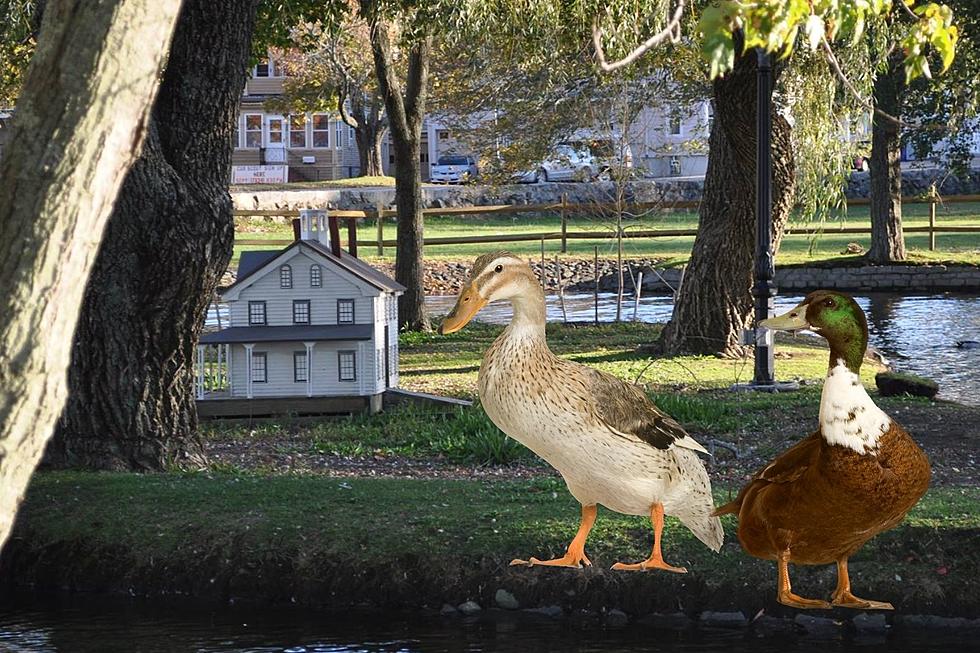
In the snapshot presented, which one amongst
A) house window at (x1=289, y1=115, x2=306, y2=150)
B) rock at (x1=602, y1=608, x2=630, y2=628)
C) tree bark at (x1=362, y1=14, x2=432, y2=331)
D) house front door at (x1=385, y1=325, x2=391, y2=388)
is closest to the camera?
rock at (x1=602, y1=608, x2=630, y2=628)

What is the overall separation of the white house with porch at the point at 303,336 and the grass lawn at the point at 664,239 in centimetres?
1806

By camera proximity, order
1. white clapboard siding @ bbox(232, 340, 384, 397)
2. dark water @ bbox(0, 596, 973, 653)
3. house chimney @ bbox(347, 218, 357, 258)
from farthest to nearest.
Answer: house chimney @ bbox(347, 218, 357, 258)
white clapboard siding @ bbox(232, 340, 384, 397)
dark water @ bbox(0, 596, 973, 653)

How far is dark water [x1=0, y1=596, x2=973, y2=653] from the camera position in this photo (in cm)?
695

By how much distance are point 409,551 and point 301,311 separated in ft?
20.8

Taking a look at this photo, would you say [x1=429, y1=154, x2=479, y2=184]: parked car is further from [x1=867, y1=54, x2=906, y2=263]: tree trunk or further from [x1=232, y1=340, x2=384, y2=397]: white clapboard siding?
[x1=232, y1=340, x2=384, y2=397]: white clapboard siding

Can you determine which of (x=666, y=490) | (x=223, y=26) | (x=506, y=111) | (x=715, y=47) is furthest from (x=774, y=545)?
(x=506, y=111)

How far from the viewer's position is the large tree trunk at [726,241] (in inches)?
704

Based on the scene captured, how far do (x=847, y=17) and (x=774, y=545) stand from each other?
1784 mm

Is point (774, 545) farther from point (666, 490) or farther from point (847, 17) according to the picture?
point (847, 17)

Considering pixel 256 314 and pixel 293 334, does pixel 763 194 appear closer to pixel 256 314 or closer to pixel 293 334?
pixel 293 334

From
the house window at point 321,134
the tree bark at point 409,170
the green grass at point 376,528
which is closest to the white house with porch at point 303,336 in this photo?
the green grass at point 376,528

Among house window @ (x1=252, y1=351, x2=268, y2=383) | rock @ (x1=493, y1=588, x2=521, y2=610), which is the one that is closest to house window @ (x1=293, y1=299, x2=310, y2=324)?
house window @ (x1=252, y1=351, x2=268, y2=383)

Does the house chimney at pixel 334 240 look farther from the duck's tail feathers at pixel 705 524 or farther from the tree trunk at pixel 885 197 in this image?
the tree trunk at pixel 885 197

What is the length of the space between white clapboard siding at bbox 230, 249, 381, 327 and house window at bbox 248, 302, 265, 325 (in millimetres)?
40
